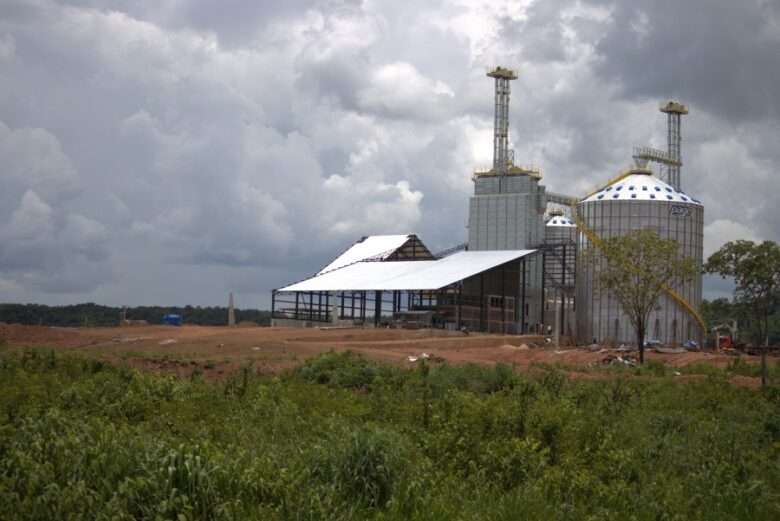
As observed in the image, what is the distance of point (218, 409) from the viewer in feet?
73.5

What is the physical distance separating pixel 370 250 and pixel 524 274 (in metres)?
17.4

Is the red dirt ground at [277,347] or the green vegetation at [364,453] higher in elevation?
the red dirt ground at [277,347]

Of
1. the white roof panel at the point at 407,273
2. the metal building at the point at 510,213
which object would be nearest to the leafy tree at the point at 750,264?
the white roof panel at the point at 407,273

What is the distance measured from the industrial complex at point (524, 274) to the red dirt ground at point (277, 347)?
6.52 meters

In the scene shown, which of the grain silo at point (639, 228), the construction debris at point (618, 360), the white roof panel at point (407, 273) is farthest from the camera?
the grain silo at point (639, 228)

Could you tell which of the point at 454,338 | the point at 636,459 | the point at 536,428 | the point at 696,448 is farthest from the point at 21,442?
the point at 454,338

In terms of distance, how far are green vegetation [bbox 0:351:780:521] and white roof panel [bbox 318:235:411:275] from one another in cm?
5714

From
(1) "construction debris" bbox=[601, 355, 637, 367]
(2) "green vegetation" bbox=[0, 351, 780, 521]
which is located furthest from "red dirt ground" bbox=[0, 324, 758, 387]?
(2) "green vegetation" bbox=[0, 351, 780, 521]

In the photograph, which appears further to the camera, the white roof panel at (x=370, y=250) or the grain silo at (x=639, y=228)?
the white roof panel at (x=370, y=250)

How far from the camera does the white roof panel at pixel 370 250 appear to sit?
85.1m

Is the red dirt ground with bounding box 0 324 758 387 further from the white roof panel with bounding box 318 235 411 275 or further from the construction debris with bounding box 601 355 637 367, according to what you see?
the white roof panel with bounding box 318 235 411 275

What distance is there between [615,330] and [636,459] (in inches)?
2246

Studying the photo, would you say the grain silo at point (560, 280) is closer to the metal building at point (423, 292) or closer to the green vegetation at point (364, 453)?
the metal building at point (423, 292)

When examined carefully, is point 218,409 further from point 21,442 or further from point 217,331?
point 217,331
